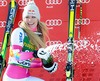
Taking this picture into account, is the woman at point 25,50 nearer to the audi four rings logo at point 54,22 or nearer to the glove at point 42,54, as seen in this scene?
the glove at point 42,54

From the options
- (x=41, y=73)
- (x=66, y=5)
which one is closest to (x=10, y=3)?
(x=66, y=5)

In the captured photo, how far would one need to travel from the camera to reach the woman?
197 cm

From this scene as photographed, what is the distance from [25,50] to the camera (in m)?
2.09

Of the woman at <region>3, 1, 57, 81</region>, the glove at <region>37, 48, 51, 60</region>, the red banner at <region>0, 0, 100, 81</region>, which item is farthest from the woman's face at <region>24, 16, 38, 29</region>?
the red banner at <region>0, 0, 100, 81</region>

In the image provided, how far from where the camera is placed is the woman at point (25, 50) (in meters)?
1.97

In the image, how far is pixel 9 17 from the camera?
4129 millimetres

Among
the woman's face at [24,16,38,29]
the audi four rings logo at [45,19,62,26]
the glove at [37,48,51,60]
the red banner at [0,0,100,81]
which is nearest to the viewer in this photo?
the glove at [37,48,51,60]

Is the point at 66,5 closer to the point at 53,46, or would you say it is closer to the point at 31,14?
the point at 53,46

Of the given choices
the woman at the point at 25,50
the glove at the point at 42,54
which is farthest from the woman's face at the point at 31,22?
the glove at the point at 42,54

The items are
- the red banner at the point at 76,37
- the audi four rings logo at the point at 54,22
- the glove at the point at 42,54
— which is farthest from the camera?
the audi four rings logo at the point at 54,22

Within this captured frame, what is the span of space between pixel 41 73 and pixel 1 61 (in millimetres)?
820

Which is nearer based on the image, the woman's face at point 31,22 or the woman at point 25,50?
the woman at point 25,50

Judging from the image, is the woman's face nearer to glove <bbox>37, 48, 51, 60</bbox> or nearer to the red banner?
glove <bbox>37, 48, 51, 60</bbox>

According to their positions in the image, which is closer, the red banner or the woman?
the woman
